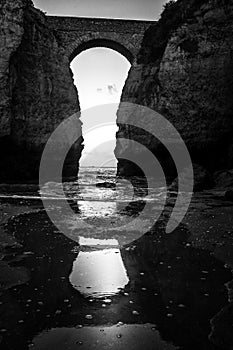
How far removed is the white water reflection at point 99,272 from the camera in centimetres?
578

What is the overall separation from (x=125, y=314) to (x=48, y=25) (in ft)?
117

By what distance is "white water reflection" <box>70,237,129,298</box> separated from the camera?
578 centimetres

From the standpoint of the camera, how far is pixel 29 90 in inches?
1276

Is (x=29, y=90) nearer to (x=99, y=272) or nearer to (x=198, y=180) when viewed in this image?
(x=198, y=180)

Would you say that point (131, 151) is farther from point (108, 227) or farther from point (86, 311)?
point (86, 311)

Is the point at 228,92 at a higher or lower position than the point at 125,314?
higher

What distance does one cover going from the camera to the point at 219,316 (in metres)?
4.71

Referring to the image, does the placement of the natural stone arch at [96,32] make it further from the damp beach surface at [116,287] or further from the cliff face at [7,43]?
the damp beach surface at [116,287]

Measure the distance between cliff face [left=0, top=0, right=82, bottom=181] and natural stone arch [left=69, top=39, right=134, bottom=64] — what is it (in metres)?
2.04

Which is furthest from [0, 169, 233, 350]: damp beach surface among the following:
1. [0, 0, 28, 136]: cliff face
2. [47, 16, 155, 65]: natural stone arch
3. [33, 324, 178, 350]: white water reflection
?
[47, 16, 155, 65]: natural stone arch

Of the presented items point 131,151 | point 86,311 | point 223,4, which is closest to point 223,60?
point 223,4

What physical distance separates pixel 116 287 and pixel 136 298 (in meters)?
0.58

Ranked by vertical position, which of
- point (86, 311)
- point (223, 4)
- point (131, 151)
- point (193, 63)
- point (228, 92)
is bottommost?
point (86, 311)

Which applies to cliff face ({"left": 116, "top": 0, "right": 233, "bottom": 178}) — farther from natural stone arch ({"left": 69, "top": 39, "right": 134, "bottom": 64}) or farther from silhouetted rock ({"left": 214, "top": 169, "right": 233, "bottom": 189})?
natural stone arch ({"left": 69, "top": 39, "right": 134, "bottom": 64})
